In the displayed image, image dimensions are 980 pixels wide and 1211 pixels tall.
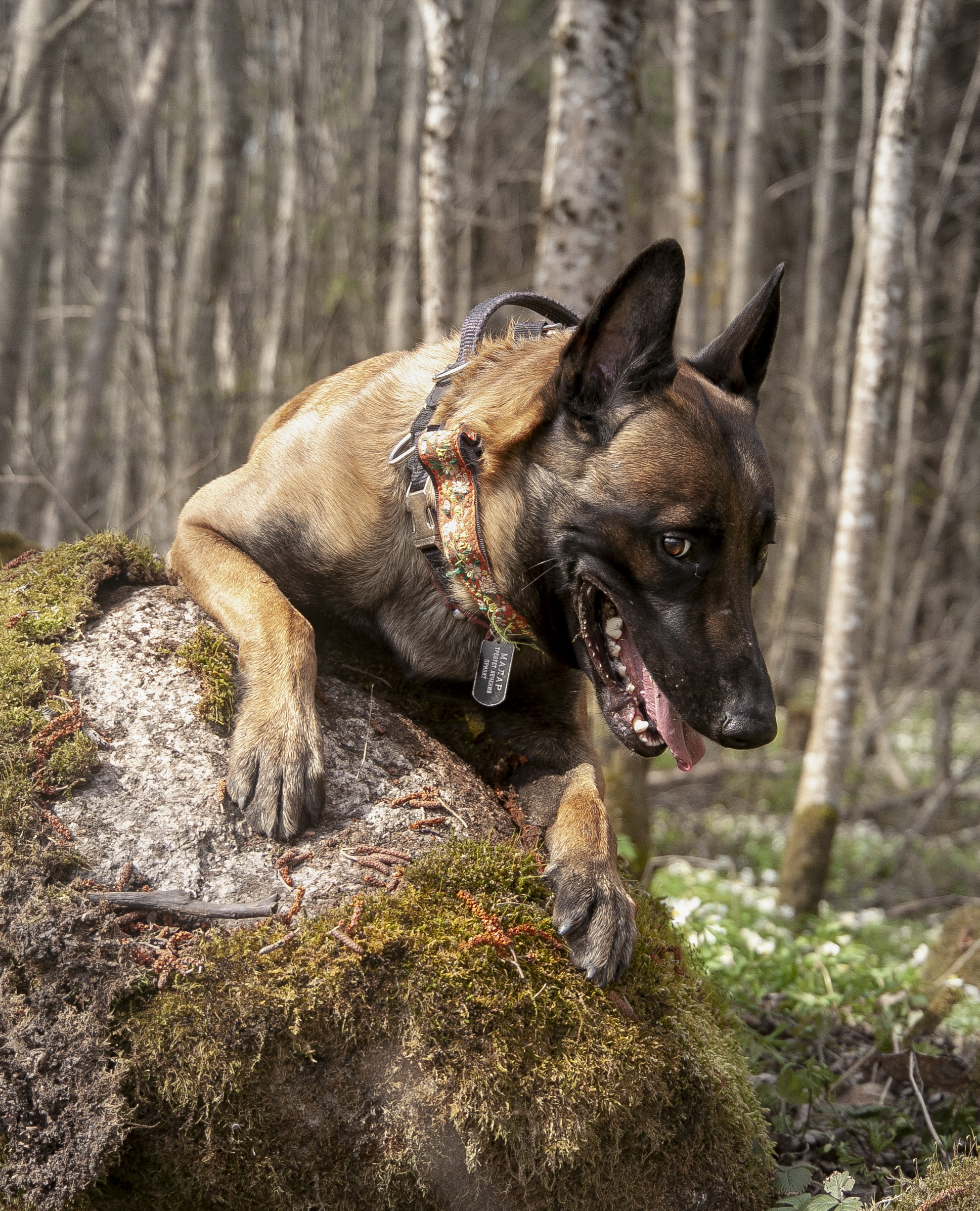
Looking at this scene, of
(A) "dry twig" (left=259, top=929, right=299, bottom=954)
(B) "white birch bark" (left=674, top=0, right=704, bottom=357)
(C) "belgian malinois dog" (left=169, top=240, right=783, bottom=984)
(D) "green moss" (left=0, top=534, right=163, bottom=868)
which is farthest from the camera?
(B) "white birch bark" (left=674, top=0, right=704, bottom=357)

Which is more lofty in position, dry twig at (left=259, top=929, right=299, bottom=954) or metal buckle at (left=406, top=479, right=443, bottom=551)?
metal buckle at (left=406, top=479, right=443, bottom=551)

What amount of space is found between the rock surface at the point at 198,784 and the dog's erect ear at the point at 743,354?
142cm

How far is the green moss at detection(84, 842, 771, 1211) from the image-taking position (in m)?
1.84

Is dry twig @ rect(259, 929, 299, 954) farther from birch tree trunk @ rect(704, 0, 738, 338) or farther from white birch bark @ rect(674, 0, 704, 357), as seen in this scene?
birch tree trunk @ rect(704, 0, 738, 338)

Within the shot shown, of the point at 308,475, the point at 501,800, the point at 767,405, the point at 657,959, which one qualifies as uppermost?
the point at 308,475

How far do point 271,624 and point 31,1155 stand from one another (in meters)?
1.27

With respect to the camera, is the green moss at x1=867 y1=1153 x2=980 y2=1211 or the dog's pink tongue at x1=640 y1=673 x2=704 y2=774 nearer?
the green moss at x1=867 y1=1153 x2=980 y2=1211

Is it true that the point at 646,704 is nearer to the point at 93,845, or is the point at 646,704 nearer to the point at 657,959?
the point at 657,959

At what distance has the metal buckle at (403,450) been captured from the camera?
2.71 m

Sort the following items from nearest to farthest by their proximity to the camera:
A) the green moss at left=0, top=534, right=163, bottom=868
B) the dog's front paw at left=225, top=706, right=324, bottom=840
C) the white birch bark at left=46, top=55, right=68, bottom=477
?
1. the green moss at left=0, top=534, right=163, bottom=868
2. the dog's front paw at left=225, top=706, right=324, bottom=840
3. the white birch bark at left=46, top=55, right=68, bottom=477

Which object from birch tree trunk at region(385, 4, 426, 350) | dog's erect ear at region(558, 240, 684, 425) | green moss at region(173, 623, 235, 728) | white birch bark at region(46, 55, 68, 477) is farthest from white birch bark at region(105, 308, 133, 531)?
dog's erect ear at region(558, 240, 684, 425)

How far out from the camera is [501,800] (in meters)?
2.60

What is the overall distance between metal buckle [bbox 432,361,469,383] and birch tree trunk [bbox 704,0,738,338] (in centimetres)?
819

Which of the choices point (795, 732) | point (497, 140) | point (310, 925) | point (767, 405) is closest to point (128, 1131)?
point (310, 925)
